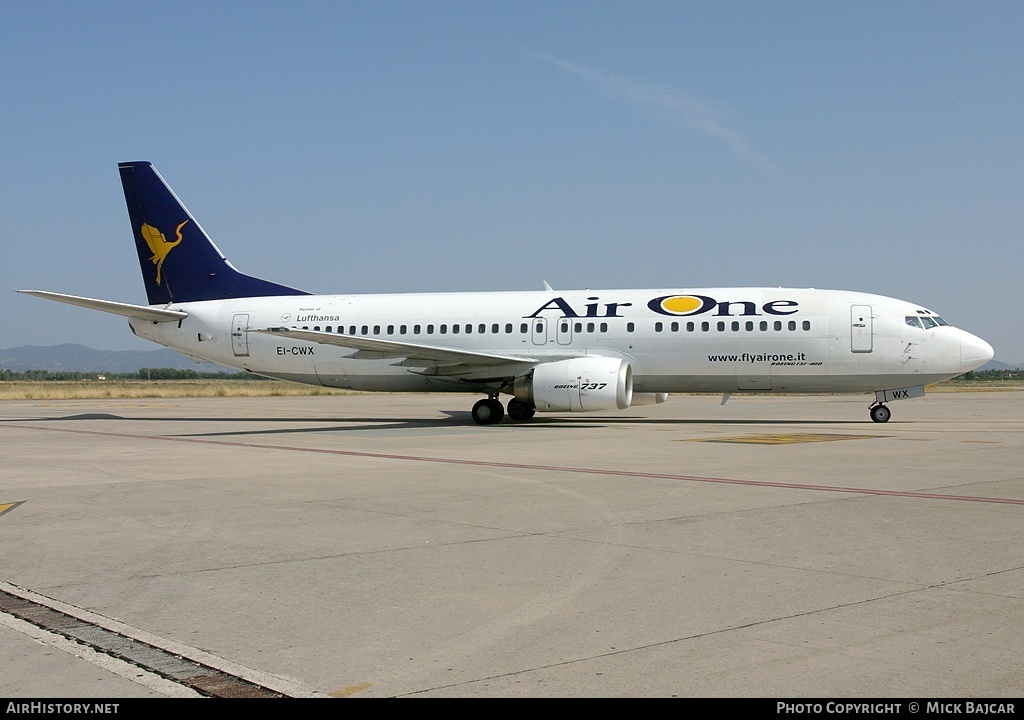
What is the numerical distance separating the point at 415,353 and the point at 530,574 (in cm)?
1779

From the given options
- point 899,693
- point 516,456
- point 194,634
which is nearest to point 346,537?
point 194,634

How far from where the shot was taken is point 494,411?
25.8 m

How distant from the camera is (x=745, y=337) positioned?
2453 cm

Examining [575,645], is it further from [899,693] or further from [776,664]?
[899,693]

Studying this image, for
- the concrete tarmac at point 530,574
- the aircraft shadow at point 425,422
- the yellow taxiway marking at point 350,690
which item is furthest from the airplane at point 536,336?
the yellow taxiway marking at point 350,690

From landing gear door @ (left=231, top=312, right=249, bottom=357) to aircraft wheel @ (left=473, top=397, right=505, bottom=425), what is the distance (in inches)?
301

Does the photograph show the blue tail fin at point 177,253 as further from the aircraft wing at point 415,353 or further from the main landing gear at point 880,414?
the main landing gear at point 880,414

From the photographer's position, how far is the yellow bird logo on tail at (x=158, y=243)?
2983cm

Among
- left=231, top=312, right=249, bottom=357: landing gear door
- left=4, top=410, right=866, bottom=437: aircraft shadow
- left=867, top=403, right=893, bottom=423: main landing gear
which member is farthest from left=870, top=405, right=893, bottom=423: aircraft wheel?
left=231, top=312, right=249, bottom=357: landing gear door

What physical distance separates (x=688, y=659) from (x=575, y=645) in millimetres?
615

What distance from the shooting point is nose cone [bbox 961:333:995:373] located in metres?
23.8

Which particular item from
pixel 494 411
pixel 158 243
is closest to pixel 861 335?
pixel 494 411

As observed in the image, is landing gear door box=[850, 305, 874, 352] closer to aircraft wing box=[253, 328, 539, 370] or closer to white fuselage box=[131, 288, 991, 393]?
white fuselage box=[131, 288, 991, 393]

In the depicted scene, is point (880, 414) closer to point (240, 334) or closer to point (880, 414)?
point (880, 414)
